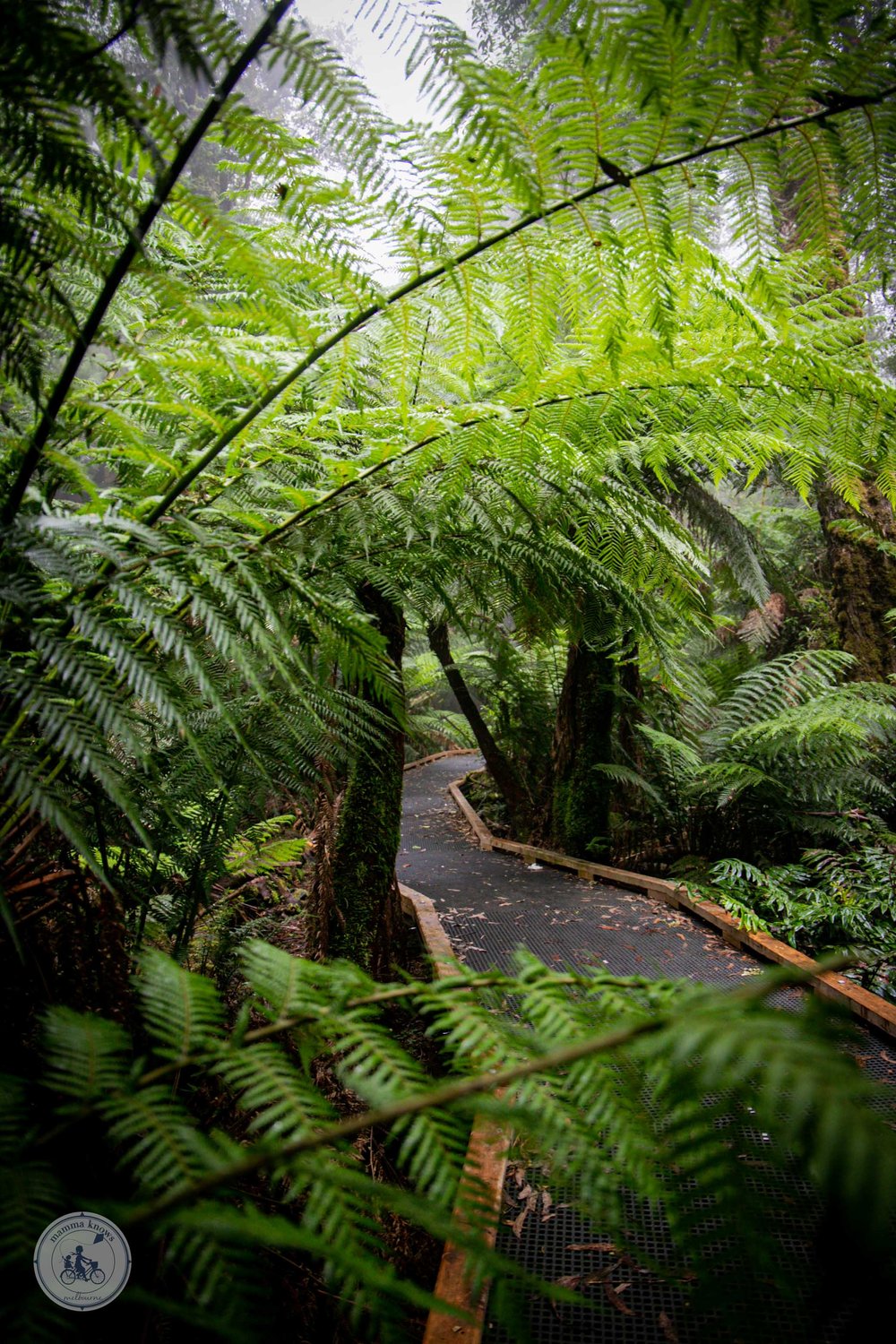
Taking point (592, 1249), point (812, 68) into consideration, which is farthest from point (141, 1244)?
point (812, 68)

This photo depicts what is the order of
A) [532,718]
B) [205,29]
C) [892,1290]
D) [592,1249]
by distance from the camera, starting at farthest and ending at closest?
[532,718], [592,1249], [205,29], [892,1290]

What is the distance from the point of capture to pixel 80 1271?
2.57ft

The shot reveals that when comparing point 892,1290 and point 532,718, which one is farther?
point 532,718

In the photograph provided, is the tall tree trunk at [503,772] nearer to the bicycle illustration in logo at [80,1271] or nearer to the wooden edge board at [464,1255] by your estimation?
the wooden edge board at [464,1255]

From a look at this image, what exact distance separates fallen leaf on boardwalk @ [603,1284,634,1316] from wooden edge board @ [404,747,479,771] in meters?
9.71

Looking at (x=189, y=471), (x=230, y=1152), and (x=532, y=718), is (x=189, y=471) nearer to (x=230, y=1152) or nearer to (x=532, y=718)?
(x=230, y=1152)

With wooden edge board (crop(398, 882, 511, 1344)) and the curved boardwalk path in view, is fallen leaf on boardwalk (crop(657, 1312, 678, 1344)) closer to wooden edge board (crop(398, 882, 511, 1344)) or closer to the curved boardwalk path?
the curved boardwalk path

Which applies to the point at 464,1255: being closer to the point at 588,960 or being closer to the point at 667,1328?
the point at 667,1328

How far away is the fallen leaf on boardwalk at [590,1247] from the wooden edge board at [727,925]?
2.75 feet

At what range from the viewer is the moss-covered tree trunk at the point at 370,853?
2.41m

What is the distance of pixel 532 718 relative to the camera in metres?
6.60

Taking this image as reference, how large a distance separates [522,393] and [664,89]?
1.83 feet

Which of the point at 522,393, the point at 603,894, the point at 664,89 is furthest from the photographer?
the point at 603,894

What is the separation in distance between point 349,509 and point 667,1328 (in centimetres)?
185
